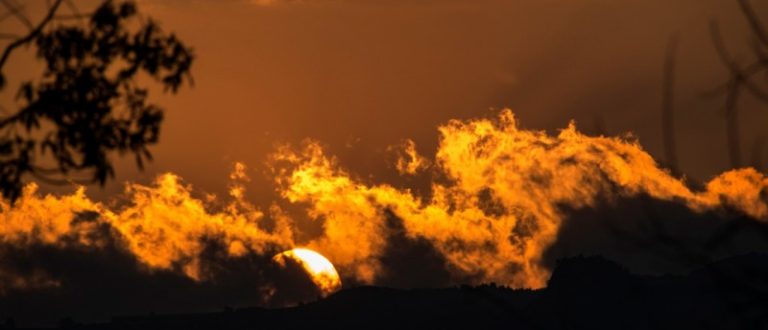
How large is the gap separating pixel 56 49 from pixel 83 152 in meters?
2.15

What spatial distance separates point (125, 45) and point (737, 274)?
50.7 ft

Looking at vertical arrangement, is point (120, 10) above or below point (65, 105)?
above

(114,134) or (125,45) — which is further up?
(125,45)

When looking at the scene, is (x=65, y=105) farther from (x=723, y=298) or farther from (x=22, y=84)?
(x=723, y=298)

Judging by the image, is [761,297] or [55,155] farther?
[55,155]

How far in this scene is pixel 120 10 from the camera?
26.7 metres

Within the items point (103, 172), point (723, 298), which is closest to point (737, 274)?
point (723, 298)

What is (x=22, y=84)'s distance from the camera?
25672 millimetres

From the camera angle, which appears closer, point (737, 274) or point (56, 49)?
point (737, 274)

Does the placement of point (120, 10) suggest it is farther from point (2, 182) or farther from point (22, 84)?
point (2, 182)

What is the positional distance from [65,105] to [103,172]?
1.49 m

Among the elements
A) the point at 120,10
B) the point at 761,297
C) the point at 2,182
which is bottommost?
the point at 761,297

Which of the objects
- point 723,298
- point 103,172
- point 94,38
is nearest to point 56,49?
point 94,38

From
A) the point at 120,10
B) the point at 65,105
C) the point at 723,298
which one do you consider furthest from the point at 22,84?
the point at 723,298
